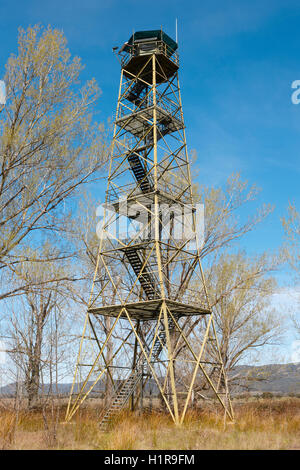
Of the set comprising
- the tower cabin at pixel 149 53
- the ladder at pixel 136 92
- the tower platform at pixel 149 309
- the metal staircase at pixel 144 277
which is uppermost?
the tower cabin at pixel 149 53

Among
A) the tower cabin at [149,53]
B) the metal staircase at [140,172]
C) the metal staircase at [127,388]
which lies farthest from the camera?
the tower cabin at [149,53]

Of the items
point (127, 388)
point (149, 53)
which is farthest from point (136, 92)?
point (127, 388)

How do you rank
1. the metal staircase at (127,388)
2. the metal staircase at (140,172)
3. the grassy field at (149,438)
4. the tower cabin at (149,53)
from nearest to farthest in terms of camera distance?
the grassy field at (149,438), the metal staircase at (127,388), the metal staircase at (140,172), the tower cabin at (149,53)

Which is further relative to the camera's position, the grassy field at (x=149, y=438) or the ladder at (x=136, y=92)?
the ladder at (x=136, y=92)

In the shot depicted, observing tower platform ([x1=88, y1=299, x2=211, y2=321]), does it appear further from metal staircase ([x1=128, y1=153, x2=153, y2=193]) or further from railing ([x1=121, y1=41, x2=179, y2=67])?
railing ([x1=121, y1=41, x2=179, y2=67])

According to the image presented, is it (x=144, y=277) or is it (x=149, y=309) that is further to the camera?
(x=144, y=277)

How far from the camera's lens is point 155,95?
61.7 ft

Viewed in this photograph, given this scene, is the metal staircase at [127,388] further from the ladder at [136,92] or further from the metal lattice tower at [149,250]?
the ladder at [136,92]

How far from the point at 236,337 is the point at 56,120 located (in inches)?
643

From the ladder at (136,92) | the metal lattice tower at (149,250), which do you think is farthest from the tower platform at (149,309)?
the ladder at (136,92)

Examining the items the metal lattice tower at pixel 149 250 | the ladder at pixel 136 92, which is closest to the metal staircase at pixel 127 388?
the metal lattice tower at pixel 149 250

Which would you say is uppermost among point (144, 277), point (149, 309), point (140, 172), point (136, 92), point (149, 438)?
point (136, 92)

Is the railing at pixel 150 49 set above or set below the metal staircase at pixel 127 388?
above

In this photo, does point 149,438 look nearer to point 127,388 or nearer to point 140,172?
point 127,388
